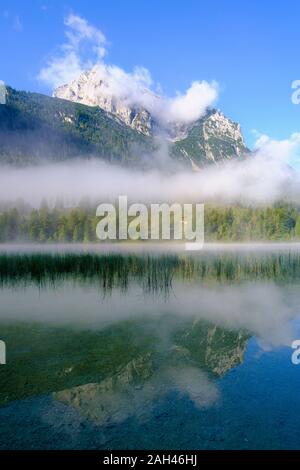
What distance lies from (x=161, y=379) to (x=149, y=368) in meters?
0.95

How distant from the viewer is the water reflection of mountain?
26.9ft

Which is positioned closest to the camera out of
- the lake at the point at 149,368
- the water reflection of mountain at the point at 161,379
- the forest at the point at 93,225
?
the lake at the point at 149,368

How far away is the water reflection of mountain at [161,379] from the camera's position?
820 centimetres

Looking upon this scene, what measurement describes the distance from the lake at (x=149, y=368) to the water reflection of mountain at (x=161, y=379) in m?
0.03

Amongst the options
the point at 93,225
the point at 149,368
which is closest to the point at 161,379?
the point at 149,368

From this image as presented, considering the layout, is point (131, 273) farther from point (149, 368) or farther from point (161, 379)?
point (161, 379)

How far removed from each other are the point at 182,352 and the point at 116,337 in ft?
9.33

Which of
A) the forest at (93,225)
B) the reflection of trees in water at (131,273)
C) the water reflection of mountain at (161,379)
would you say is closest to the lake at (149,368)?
the water reflection of mountain at (161,379)

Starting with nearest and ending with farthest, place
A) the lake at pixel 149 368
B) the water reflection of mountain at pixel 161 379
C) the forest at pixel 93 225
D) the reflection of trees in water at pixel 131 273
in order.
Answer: the lake at pixel 149 368, the water reflection of mountain at pixel 161 379, the reflection of trees in water at pixel 131 273, the forest at pixel 93 225

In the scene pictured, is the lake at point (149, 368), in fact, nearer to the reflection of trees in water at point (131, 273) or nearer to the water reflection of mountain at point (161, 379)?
the water reflection of mountain at point (161, 379)

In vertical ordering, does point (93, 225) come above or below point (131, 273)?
above

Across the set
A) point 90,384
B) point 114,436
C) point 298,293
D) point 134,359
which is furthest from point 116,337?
point 298,293

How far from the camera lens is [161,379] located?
973 cm

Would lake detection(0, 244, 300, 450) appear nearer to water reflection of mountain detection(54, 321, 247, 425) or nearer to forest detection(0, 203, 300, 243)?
water reflection of mountain detection(54, 321, 247, 425)
